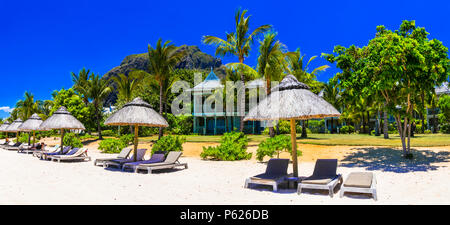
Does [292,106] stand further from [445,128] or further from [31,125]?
[445,128]

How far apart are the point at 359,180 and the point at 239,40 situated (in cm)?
1492

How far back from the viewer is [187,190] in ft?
23.7

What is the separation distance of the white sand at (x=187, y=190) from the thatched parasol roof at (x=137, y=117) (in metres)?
2.01

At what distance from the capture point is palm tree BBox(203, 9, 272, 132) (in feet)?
64.6

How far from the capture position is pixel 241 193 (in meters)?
6.84

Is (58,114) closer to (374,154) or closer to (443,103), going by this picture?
(374,154)

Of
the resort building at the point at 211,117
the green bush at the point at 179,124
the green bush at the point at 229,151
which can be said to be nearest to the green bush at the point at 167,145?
the green bush at the point at 229,151

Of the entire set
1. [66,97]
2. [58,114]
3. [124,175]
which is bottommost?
[124,175]

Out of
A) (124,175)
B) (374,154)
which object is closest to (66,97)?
(124,175)

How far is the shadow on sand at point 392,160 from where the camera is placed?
1042 centimetres

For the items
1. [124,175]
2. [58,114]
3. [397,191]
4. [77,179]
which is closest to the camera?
[397,191]

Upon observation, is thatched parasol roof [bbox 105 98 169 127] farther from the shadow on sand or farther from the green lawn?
the green lawn

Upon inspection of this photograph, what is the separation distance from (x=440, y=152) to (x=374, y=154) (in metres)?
2.71

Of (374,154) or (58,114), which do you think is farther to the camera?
(58,114)
